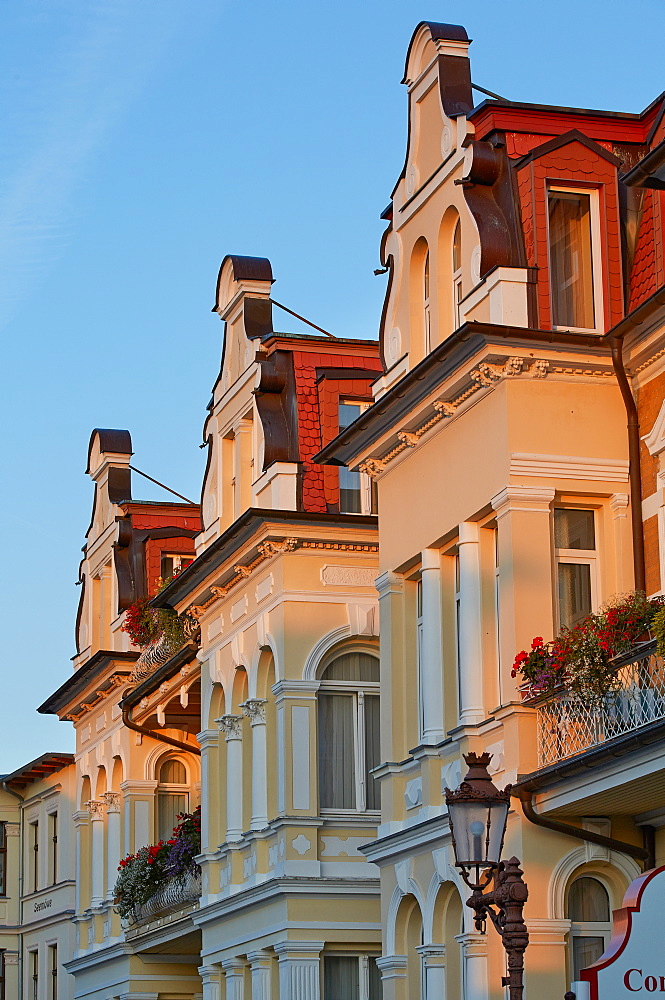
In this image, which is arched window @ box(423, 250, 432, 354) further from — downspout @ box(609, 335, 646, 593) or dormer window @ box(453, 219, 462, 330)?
downspout @ box(609, 335, 646, 593)

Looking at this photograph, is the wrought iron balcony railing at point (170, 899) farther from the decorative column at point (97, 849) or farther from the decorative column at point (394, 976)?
the decorative column at point (394, 976)

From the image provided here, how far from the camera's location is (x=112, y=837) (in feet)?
119

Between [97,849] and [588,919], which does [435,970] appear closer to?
[588,919]

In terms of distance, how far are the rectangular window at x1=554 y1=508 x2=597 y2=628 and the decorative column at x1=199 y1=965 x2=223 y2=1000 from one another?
11139mm

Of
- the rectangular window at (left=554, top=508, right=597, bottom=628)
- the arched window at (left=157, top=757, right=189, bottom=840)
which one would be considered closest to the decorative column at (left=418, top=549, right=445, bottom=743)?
the rectangular window at (left=554, top=508, right=597, bottom=628)

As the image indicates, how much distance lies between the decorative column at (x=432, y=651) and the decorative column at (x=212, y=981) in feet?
27.6

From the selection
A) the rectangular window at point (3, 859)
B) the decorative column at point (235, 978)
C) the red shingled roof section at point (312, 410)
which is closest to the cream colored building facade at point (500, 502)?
the red shingled roof section at point (312, 410)

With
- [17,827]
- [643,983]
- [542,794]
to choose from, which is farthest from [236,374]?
[17,827]

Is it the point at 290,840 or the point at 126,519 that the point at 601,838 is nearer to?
the point at 290,840

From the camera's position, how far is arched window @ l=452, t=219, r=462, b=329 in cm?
2105

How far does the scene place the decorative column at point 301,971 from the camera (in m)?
24.6

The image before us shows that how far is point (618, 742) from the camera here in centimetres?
1579

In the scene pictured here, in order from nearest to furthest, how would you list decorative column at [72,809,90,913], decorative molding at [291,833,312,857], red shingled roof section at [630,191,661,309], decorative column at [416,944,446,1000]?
red shingled roof section at [630,191,661,309], decorative column at [416,944,446,1000], decorative molding at [291,833,312,857], decorative column at [72,809,90,913]

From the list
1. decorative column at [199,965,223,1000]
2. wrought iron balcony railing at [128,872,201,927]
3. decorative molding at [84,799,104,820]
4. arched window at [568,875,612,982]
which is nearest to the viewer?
arched window at [568,875,612,982]
